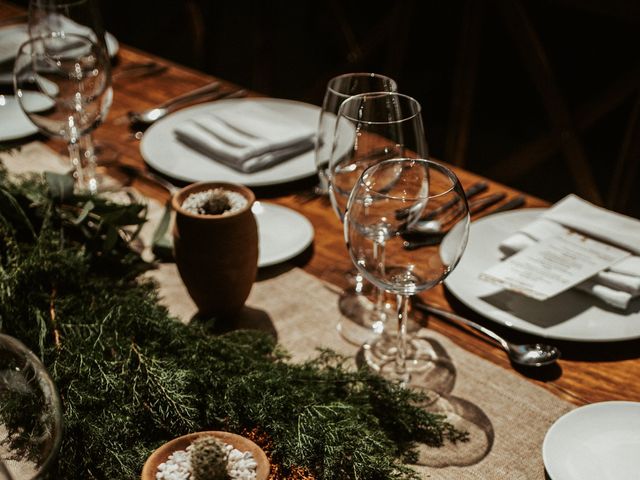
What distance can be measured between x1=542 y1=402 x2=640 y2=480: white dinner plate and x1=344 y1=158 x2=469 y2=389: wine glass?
18 cm

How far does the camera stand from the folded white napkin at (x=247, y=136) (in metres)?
1.37

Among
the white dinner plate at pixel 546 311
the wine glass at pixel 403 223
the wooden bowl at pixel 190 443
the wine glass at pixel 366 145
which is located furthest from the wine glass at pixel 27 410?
the white dinner plate at pixel 546 311

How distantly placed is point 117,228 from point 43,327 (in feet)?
0.70

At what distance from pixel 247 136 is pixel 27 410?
0.95 meters

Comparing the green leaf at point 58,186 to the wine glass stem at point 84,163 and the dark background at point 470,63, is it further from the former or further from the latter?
the dark background at point 470,63

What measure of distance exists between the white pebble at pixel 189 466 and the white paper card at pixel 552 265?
46cm

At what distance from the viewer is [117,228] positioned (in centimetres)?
102

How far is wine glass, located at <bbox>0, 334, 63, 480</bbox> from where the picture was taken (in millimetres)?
514

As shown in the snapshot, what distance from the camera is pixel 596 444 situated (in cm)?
75

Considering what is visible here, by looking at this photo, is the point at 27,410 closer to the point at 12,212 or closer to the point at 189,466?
the point at 189,466

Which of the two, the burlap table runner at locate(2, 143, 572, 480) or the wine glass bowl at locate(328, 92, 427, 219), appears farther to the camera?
the wine glass bowl at locate(328, 92, 427, 219)

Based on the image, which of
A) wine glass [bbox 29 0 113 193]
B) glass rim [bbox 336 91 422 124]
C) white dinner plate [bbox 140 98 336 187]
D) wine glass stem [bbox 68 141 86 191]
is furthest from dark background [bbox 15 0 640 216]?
glass rim [bbox 336 91 422 124]

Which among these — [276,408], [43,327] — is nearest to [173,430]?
[276,408]

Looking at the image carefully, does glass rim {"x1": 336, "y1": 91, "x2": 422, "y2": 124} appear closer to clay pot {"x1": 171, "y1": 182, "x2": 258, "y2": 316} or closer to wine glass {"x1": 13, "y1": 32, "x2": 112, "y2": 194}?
clay pot {"x1": 171, "y1": 182, "x2": 258, "y2": 316}
